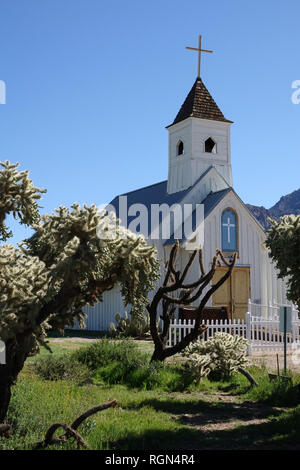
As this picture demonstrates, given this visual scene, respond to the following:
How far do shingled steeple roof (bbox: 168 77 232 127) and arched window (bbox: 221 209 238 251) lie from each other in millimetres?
5618

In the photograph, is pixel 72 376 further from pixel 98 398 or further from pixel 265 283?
pixel 265 283

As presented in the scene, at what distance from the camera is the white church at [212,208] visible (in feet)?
75.7

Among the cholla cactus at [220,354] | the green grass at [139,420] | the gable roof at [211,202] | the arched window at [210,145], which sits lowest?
the green grass at [139,420]

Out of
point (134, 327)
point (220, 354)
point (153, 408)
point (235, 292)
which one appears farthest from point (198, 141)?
point (153, 408)

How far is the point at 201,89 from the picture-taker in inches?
1069

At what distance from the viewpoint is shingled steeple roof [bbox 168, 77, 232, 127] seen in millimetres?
26059

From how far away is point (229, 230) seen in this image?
2344cm

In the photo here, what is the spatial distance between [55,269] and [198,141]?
67.7 feet

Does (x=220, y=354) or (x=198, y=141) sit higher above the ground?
(x=198, y=141)

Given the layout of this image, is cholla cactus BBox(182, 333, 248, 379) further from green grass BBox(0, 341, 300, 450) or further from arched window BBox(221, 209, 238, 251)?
arched window BBox(221, 209, 238, 251)

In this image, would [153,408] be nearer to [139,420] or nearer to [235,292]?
[139,420]

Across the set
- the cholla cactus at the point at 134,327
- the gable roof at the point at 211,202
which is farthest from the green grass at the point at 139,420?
the gable roof at the point at 211,202

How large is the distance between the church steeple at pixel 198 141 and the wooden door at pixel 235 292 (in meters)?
4.81

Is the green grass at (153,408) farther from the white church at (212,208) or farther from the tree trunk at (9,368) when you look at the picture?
the white church at (212,208)
